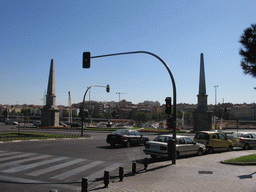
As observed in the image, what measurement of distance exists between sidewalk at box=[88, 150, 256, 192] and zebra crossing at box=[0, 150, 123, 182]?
138 cm

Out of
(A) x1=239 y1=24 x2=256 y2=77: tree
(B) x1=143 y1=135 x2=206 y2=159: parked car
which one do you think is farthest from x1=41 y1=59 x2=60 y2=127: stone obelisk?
(A) x1=239 y1=24 x2=256 y2=77: tree

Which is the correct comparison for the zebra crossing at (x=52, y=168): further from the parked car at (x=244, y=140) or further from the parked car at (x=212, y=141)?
the parked car at (x=244, y=140)

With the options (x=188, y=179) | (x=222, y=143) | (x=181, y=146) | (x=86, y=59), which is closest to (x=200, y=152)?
(x=181, y=146)

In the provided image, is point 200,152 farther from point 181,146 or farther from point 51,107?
point 51,107

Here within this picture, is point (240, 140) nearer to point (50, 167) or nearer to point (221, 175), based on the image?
point (221, 175)

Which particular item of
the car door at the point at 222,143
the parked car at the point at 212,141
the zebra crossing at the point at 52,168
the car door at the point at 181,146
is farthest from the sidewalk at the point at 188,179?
the car door at the point at 222,143

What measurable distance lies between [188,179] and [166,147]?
13.8ft

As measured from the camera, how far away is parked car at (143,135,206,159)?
12.9 meters

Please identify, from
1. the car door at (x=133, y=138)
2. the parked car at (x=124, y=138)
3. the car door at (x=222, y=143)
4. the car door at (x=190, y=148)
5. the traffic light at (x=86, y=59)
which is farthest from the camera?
the car door at (x=133, y=138)

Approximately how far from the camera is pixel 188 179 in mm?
8516

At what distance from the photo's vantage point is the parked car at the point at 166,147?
12880 millimetres

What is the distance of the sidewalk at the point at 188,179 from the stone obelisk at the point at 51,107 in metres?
37.1

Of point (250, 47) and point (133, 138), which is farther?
point (133, 138)

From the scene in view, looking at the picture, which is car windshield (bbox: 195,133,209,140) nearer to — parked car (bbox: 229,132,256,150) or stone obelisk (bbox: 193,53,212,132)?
parked car (bbox: 229,132,256,150)
